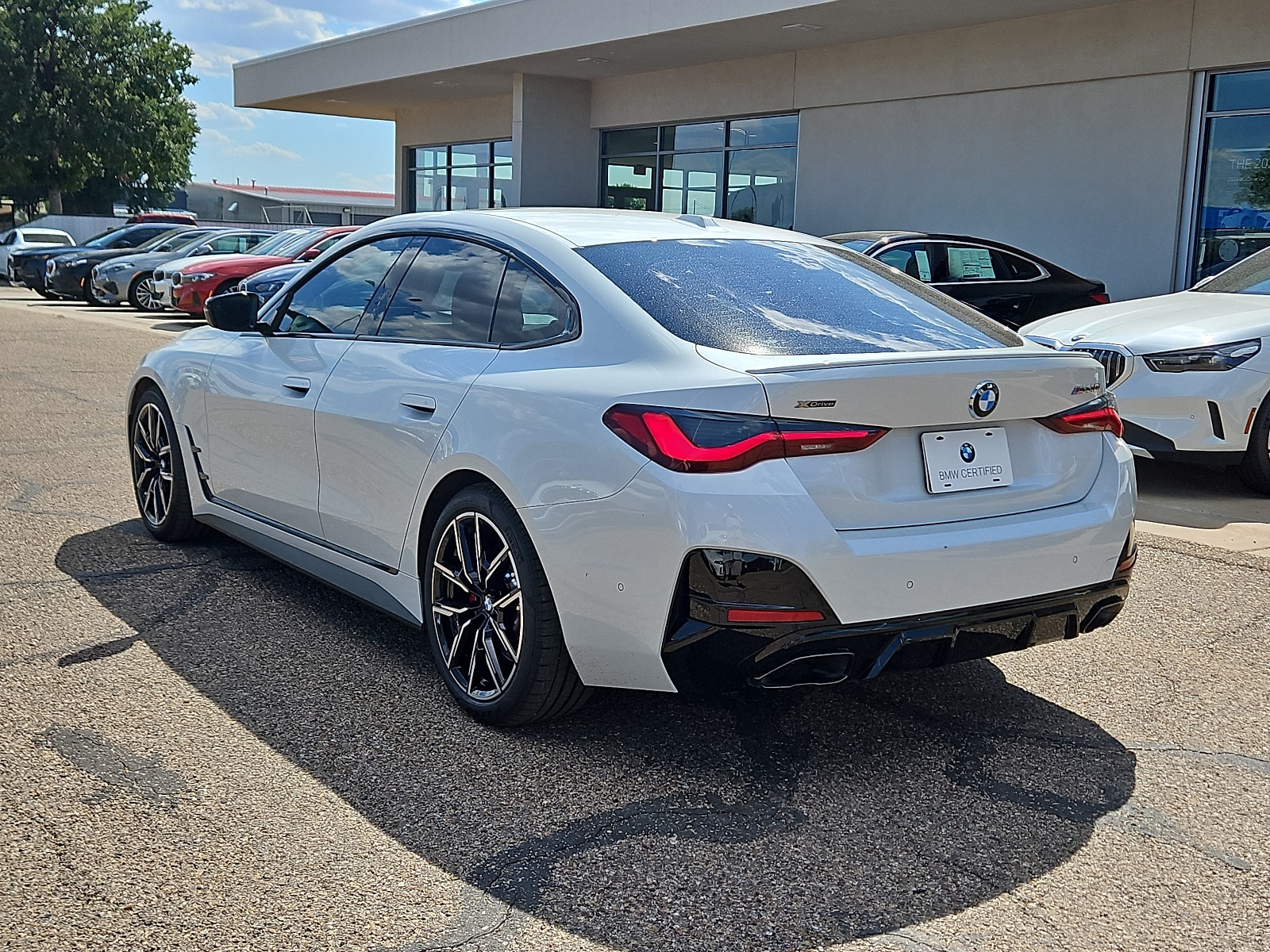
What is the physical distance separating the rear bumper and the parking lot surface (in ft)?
0.65

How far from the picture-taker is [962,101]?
1678cm

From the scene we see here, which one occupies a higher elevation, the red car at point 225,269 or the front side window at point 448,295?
the front side window at point 448,295

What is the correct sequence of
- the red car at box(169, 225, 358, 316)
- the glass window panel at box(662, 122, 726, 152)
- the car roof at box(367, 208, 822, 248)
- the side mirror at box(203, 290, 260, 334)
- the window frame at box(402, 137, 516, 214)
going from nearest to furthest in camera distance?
the car roof at box(367, 208, 822, 248) → the side mirror at box(203, 290, 260, 334) → the red car at box(169, 225, 358, 316) → the glass window panel at box(662, 122, 726, 152) → the window frame at box(402, 137, 516, 214)

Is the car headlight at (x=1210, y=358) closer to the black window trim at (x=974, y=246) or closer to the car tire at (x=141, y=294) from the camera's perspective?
the black window trim at (x=974, y=246)

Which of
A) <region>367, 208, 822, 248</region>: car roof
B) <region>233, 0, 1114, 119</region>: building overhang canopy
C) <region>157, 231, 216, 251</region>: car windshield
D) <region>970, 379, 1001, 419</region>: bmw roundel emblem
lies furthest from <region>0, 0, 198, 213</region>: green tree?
<region>970, 379, 1001, 419</region>: bmw roundel emblem

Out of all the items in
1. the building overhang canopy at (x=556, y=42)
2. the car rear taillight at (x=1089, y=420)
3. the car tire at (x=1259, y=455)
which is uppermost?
the building overhang canopy at (x=556, y=42)

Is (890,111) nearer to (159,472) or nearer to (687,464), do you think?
(159,472)

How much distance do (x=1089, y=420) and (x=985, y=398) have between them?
1.66 feet

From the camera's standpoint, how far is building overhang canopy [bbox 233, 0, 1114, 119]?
1639cm

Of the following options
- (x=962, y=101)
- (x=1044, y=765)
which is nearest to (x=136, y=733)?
(x=1044, y=765)

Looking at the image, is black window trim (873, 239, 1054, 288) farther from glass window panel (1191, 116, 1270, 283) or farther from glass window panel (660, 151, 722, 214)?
glass window panel (660, 151, 722, 214)

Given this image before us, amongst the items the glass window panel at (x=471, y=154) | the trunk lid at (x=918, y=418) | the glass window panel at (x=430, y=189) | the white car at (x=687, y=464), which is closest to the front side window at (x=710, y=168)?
the glass window panel at (x=471, y=154)

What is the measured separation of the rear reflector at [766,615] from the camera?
3283mm

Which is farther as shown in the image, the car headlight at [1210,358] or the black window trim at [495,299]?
the car headlight at [1210,358]
